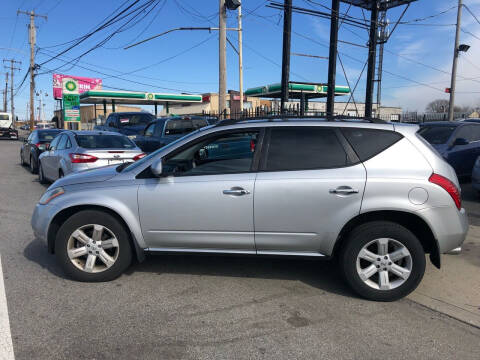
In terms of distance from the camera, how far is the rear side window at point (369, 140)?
3730 mm

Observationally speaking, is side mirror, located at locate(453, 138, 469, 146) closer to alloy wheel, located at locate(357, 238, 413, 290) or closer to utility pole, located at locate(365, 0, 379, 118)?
utility pole, located at locate(365, 0, 379, 118)

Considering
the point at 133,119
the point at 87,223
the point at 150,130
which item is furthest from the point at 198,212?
the point at 133,119

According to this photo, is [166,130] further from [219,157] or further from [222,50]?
[219,157]

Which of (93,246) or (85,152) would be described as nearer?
(93,246)

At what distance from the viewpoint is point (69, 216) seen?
4.20m

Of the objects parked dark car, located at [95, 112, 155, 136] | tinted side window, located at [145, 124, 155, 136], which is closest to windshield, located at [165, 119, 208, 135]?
tinted side window, located at [145, 124, 155, 136]

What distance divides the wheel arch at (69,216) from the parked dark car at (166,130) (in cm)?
641

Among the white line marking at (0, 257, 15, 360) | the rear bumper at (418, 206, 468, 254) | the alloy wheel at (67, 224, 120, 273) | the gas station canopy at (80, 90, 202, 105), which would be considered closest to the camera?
the white line marking at (0, 257, 15, 360)

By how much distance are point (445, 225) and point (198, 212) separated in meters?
2.33

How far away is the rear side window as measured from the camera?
373 cm

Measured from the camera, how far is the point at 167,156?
4031 mm

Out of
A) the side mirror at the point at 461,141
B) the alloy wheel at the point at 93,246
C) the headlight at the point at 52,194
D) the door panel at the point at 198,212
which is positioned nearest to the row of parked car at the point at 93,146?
the headlight at the point at 52,194

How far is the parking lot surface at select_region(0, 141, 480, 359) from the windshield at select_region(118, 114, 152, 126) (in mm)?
11936

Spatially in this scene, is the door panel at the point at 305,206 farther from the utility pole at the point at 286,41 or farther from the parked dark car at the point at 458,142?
the utility pole at the point at 286,41
